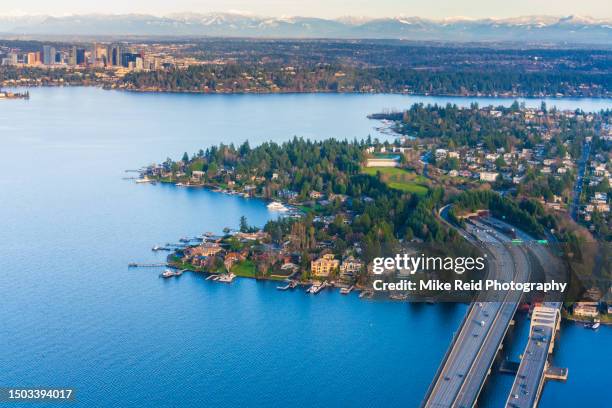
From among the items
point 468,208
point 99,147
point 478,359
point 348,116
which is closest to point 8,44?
point 348,116

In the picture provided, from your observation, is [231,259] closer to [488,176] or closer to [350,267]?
[350,267]

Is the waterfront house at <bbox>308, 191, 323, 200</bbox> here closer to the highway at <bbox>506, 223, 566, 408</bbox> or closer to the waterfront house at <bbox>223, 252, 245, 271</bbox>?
the waterfront house at <bbox>223, 252, 245, 271</bbox>

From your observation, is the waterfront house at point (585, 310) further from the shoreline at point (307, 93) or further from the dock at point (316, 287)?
the shoreline at point (307, 93)

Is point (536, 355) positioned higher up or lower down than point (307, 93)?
lower down

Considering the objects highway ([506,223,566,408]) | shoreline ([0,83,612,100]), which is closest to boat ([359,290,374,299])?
highway ([506,223,566,408])

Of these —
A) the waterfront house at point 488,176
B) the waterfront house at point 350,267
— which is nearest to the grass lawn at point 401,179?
the waterfront house at point 488,176

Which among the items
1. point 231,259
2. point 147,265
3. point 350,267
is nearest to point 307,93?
point 231,259
